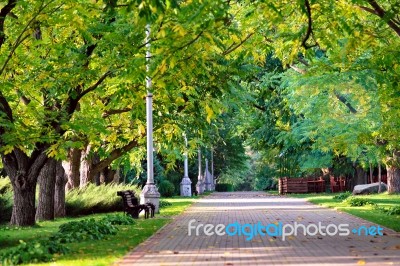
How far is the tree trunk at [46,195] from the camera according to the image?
1005 inches

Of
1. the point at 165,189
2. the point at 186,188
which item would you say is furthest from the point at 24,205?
the point at 186,188

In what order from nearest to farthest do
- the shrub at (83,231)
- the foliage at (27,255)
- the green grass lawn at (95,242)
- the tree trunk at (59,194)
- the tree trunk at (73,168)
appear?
the foliage at (27,255) → the green grass lawn at (95,242) → the shrub at (83,231) → the tree trunk at (59,194) → the tree trunk at (73,168)

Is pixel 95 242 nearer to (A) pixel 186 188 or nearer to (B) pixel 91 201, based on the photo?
(B) pixel 91 201

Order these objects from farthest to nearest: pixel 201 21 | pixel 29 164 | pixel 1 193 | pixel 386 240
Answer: pixel 1 193, pixel 29 164, pixel 386 240, pixel 201 21

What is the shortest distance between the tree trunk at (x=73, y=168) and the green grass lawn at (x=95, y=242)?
6.71m

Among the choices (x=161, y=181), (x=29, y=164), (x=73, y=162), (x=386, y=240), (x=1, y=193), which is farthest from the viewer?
(x=161, y=181)

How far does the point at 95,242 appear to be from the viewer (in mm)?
15922

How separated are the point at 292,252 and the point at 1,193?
60.9 feet

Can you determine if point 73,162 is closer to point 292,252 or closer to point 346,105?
point 346,105

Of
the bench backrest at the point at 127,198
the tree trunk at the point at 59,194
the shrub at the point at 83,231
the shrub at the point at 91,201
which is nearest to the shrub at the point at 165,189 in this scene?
the shrub at the point at 91,201

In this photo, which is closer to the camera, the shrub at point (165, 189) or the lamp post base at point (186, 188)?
the shrub at point (165, 189)

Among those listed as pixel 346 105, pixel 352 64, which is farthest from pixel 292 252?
pixel 346 105

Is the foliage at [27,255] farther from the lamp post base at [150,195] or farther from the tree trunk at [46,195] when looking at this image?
the lamp post base at [150,195]

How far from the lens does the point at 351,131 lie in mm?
31875
